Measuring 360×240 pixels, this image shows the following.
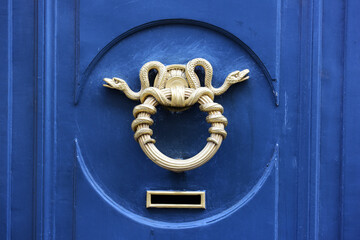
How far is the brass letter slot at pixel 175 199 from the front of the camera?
0.86 meters

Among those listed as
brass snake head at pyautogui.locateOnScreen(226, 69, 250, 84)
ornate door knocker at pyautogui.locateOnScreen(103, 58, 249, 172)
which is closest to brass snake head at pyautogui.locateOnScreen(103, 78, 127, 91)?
ornate door knocker at pyautogui.locateOnScreen(103, 58, 249, 172)

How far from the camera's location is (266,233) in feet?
2.83

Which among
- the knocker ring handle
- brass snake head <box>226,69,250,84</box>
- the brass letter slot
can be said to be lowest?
the brass letter slot

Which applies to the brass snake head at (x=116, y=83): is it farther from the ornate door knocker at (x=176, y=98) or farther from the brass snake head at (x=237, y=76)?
the brass snake head at (x=237, y=76)

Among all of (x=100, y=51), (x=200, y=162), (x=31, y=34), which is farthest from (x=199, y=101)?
(x=31, y=34)

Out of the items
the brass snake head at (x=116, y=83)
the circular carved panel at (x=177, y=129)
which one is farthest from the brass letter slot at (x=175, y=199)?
the brass snake head at (x=116, y=83)

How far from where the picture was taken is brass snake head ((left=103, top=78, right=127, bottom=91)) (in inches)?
33.4

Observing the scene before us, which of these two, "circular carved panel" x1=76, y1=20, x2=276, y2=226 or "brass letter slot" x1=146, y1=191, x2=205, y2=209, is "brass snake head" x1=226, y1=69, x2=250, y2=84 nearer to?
"circular carved panel" x1=76, y1=20, x2=276, y2=226

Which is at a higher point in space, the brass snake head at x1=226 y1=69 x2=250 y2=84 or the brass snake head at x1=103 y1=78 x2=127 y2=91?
the brass snake head at x1=226 y1=69 x2=250 y2=84

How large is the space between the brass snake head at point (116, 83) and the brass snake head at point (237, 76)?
223mm

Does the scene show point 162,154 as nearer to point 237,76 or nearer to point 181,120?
point 181,120

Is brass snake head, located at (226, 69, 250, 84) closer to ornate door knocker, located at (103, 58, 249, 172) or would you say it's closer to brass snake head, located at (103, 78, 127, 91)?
ornate door knocker, located at (103, 58, 249, 172)

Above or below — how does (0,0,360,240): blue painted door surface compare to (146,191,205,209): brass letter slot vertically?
above

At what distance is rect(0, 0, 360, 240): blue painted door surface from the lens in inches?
34.0
